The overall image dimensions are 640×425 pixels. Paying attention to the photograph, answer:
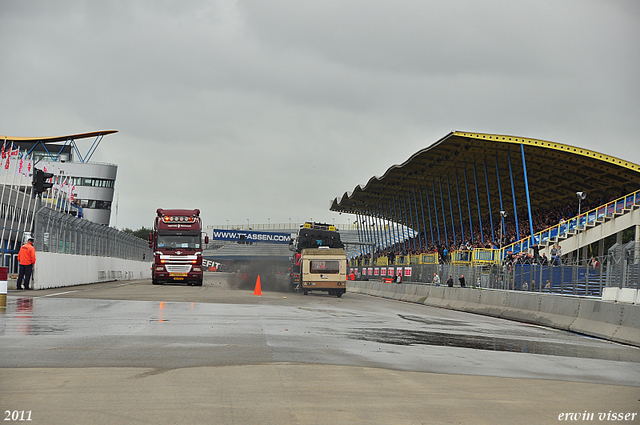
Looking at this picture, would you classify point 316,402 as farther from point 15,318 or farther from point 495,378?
point 15,318

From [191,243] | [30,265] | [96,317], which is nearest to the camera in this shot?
[96,317]

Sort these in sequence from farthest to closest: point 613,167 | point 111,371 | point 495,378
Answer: point 613,167
point 495,378
point 111,371

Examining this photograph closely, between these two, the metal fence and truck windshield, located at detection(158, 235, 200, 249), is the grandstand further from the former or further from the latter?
the metal fence

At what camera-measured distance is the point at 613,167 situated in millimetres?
47250

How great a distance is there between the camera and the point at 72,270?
34.6 metres

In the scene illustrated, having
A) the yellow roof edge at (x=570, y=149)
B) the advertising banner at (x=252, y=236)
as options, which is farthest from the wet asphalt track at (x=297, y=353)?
the advertising banner at (x=252, y=236)

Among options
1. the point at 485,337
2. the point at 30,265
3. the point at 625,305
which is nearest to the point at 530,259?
the point at 625,305

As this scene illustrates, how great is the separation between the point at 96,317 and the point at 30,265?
12850 millimetres

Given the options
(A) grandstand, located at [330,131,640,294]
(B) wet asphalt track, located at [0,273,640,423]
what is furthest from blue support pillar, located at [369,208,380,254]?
(B) wet asphalt track, located at [0,273,640,423]

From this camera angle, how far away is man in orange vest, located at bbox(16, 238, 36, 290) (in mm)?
26234

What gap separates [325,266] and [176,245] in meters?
7.65

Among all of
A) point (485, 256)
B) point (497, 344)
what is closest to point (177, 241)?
point (485, 256)

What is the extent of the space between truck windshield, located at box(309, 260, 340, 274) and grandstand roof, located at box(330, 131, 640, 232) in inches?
573

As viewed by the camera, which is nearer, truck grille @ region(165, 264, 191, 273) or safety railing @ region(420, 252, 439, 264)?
truck grille @ region(165, 264, 191, 273)
